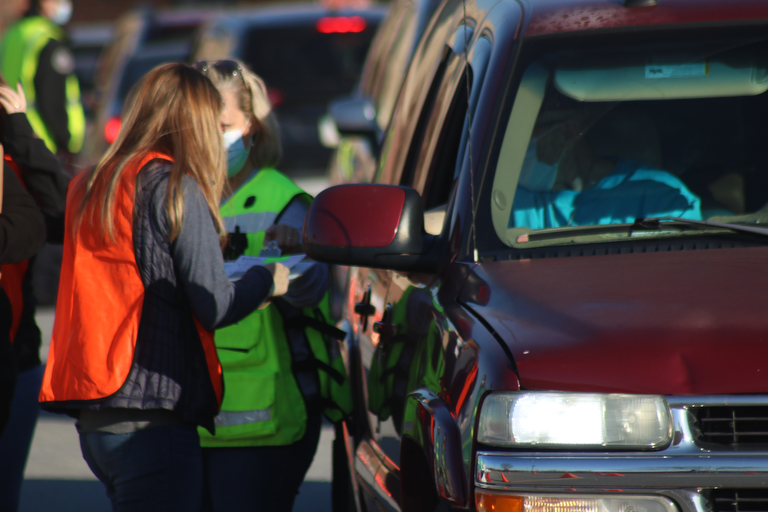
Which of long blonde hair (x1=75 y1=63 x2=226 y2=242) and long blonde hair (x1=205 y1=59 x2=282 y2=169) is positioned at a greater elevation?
long blonde hair (x1=205 y1=59 x2=282 y2=169)

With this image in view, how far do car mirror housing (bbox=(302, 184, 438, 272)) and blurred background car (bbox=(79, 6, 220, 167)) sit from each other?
8.59m

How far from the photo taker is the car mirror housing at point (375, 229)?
2717 mm

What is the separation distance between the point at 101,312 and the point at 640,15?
164 centimetres

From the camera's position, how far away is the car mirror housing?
2.72m

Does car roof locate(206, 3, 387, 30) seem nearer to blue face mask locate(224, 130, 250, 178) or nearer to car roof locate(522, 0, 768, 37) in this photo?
blue face mask locate(224, 130, 250, 178)

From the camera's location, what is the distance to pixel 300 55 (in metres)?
10.5

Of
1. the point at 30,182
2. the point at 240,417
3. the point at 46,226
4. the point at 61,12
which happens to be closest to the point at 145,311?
the point at 240,417

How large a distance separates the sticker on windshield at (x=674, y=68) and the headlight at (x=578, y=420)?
48.0 inches

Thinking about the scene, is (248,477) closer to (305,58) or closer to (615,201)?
(615,201)

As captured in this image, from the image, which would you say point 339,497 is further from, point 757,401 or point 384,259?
point 757,401

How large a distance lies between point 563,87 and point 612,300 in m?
0.88

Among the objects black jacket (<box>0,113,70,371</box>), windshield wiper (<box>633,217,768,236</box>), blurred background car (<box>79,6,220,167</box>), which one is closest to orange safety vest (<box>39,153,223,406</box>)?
black jacket (<box>0,113,70,371</box>)

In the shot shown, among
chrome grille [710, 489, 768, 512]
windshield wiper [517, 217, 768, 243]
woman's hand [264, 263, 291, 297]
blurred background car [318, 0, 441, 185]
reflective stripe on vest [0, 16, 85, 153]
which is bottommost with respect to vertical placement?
chrome grille [710, 489, 768, 512]

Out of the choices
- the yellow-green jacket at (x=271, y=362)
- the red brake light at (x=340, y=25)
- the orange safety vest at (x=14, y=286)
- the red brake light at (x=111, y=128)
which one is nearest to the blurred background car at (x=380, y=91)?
the red brake light at (x=340, y=25)
